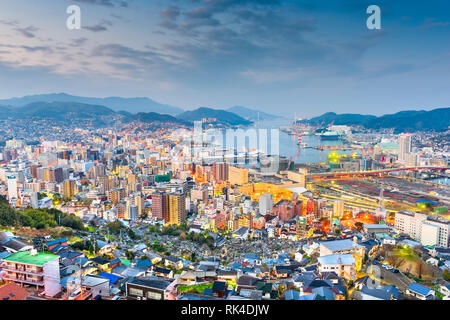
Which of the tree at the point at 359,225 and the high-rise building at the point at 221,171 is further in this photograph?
the high-rise building at the point at 221,171

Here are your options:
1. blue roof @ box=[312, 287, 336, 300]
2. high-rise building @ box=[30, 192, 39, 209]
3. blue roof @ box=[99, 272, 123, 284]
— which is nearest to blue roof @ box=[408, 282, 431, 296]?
blue roof @ box=[312, 287, 336, 300]

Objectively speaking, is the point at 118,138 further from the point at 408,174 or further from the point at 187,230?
the point at 408,174

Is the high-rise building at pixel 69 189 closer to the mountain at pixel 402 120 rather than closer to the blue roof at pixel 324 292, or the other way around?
the mountain at pixel 402 120

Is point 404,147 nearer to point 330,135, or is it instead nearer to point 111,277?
point 330,135

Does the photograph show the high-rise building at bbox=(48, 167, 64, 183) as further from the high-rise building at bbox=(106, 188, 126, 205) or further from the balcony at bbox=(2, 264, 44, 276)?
the balcony at bbox=(2, 264, 44, 276)

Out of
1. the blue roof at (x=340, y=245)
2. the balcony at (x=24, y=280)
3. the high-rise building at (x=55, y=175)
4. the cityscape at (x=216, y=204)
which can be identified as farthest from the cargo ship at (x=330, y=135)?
the balcony at (x=24, y=280)

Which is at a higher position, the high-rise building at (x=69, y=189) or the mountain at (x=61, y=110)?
the mountain at (x=61, y=110)
